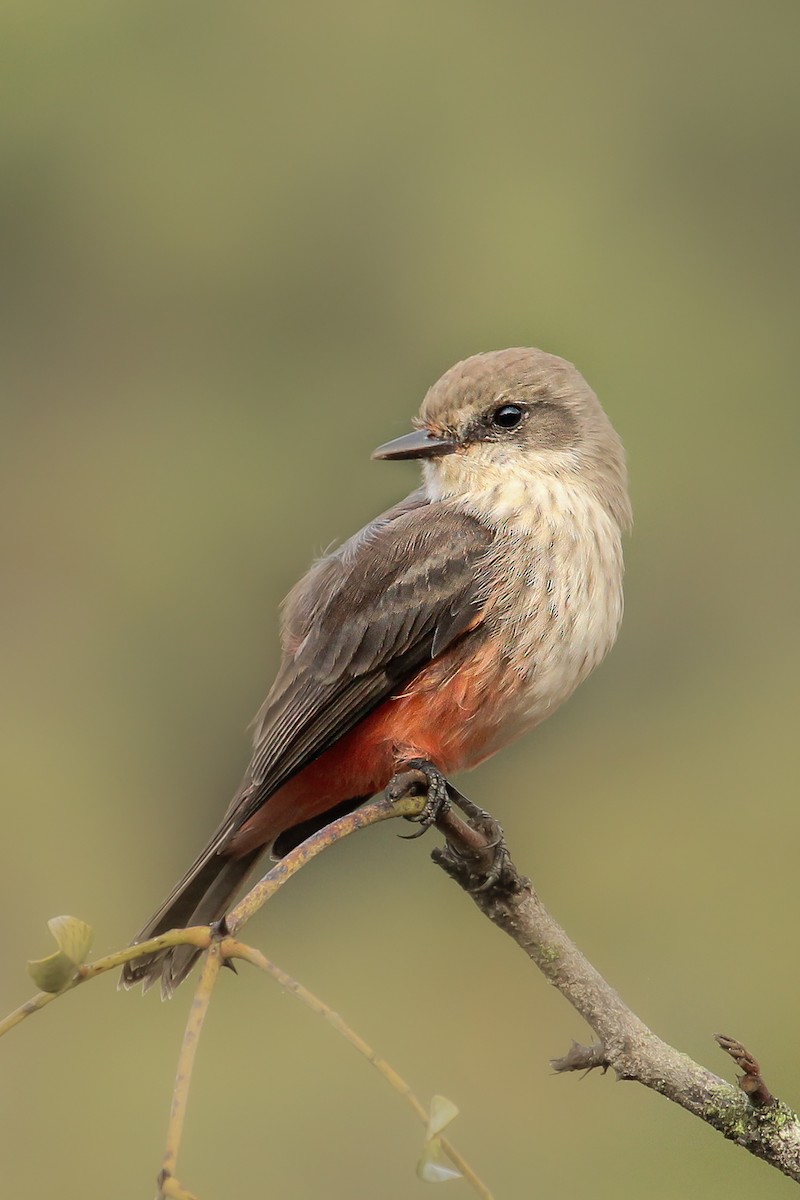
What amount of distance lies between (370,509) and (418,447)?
3.96 metres

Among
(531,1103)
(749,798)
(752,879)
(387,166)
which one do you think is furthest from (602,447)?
(387,166)

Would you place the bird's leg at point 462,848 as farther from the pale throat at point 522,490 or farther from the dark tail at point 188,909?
the pale throat at point 522,490

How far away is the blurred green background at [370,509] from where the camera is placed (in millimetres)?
7145

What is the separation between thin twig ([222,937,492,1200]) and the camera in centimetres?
161

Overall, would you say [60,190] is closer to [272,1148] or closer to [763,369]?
[763,369]

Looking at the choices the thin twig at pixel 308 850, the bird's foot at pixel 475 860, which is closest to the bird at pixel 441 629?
the bird's foot at pixel 475 860

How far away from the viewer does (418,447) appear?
3.57 meters

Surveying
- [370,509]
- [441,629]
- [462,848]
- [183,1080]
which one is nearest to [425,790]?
[462,848]

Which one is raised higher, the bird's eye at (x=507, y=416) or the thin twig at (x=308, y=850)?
the bird's eye at (x=507, y=416)

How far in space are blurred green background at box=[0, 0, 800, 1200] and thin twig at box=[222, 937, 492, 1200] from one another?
196cm

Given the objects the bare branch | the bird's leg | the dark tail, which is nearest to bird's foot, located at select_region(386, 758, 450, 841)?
the bird's leg

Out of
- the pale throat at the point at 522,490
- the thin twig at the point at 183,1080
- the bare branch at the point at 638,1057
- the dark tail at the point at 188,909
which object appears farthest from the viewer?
the pale throat at the point at 522,490

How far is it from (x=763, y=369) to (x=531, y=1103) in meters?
6.46

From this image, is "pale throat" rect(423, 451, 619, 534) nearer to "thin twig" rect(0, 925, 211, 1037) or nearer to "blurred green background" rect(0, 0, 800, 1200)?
"blurred green background" rect(0, 0, 800, 1200)
